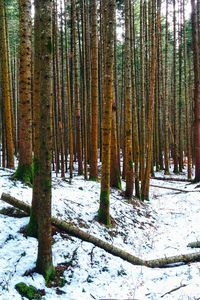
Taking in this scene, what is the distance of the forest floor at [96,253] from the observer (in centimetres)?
529

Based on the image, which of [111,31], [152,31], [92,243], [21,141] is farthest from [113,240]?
[152,31]

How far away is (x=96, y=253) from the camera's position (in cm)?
637

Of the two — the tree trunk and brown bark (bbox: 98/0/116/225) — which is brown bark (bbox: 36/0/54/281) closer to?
brown bark (bbox: 98/0/116/225)

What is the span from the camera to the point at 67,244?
6.26 m

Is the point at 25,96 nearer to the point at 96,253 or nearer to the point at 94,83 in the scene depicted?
the point at 94,83

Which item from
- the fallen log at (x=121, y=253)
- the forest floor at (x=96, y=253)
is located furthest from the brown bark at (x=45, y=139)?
the fallen log at (x=121, y=253)

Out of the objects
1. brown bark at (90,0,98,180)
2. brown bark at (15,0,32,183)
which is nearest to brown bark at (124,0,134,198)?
brown bark at (90,0,98,180)

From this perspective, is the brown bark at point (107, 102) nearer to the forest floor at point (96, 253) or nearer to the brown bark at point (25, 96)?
the forest floor at point (96, 253)

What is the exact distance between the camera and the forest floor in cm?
529

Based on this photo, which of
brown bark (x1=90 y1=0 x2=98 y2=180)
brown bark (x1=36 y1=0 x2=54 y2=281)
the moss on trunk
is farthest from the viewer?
brown bark (x1=90 y1=0 x2=98 y2=180)

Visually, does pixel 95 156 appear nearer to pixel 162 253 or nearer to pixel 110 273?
pixel 162 253

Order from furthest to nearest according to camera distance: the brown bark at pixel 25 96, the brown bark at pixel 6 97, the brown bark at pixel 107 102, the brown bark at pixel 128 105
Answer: the brown bark at pixel 6 97 → the brown bark at pixel 128 105 → the brown bark at pixel 25 96 → the brown bark at pixel 107 102

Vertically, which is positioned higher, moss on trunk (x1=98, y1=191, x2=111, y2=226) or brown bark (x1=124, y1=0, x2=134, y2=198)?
brown bark (x1=124, y1=0, x2=134, y2=198)

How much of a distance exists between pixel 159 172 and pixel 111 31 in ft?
45.3
